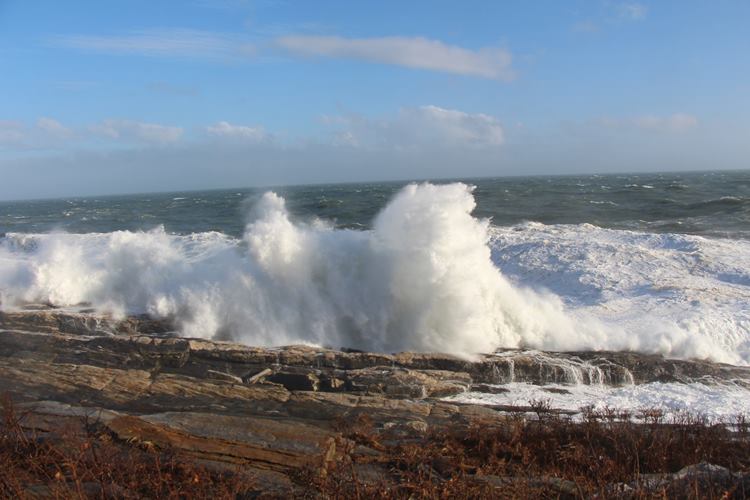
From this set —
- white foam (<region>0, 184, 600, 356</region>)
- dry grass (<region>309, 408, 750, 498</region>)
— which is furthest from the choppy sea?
dry grass (<region>309, 408, 750, 498</region>)

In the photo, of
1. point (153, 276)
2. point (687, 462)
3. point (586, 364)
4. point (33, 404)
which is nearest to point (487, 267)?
point (586, 364)

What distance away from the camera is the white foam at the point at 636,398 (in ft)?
23.9

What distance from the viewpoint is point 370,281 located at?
10953 millimetres

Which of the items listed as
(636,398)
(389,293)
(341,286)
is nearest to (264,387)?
(389,293)

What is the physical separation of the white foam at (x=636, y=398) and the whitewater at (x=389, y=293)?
4.65ft

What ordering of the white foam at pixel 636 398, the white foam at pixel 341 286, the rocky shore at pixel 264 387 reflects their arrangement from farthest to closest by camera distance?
the white foam at pixel 341 286 → the white foam at pixel 636 398 → the rocky shore at pixel 264 387

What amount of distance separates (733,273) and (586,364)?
26.0 ft

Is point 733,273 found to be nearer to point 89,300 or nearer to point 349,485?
point 349,485

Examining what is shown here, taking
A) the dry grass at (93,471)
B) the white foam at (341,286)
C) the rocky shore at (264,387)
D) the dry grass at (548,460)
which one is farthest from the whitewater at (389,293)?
the dry grass at (93,471)

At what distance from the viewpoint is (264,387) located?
7.46 m

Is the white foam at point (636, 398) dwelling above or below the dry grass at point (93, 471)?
below

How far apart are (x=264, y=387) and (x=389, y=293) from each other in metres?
3.79

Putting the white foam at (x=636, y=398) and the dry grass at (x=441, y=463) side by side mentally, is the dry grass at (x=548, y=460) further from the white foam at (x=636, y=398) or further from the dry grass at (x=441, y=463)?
the white foam at (x=636, y=398)

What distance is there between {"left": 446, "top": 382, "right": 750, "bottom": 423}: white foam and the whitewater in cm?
142
